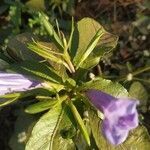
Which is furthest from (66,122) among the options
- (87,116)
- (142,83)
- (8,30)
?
(8,30)

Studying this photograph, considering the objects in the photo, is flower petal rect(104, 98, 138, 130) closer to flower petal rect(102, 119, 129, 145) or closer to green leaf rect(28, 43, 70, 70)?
flower petal rect(102, 119, 129, 145)

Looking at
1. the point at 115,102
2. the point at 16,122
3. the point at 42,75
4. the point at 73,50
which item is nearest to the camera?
the point at 115,102

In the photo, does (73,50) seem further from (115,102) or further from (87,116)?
(115,102)

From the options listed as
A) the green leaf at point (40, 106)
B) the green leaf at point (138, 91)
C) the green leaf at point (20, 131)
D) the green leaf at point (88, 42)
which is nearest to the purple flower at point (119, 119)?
the green leaf at point (40, 106)

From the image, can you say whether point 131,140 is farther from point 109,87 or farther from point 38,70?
point 38,70

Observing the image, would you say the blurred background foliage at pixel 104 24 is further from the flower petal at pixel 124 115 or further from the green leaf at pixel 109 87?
the flower petal at pixel 124 115

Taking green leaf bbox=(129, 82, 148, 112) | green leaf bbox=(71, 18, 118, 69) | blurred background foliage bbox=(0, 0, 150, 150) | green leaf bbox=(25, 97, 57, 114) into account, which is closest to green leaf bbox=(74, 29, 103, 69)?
green leaf bbox=(71, 18, 118, 69)
